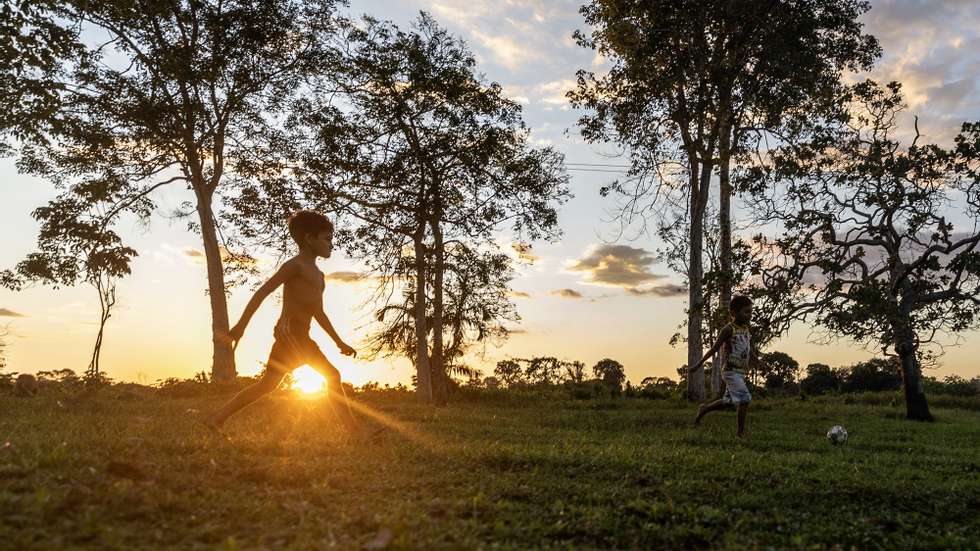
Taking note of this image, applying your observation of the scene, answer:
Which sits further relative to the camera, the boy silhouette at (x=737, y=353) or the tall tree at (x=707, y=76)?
the tall tree at (x=707, y=76)

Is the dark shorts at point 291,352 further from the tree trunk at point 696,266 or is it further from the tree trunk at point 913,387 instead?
the tree trunk at point 913,387

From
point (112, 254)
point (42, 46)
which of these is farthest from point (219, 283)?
point (42, 46)

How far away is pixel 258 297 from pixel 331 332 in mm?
993

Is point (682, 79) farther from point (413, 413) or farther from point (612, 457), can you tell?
point (612, 457)

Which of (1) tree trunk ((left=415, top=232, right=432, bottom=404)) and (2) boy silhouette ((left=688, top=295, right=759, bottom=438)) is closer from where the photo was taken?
(2) boy silhouette ((left=688, top=295, right=759, bottom=438))

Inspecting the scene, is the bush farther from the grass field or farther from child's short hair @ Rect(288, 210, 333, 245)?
child's short hair @ Rect(288, 210, 333, 245)

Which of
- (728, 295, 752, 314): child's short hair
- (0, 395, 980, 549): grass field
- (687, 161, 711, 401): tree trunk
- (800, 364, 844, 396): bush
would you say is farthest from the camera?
(800, 364, 844, 396): bush

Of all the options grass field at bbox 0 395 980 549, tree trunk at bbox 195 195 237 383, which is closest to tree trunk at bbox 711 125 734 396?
grass field at bbox 0 395 980 549

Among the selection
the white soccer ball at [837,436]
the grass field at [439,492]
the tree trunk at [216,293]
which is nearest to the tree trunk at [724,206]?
the white soccer ball at [837,436]

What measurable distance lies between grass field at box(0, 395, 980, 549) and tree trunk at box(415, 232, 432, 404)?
11.5m

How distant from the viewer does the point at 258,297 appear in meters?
8.02

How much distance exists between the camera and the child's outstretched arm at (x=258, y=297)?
777 cm

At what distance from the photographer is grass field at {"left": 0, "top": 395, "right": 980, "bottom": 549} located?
5.14m

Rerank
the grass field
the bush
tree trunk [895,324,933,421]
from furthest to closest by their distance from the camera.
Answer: the bush → tree trunk [895,324,933,421] → the grass field
